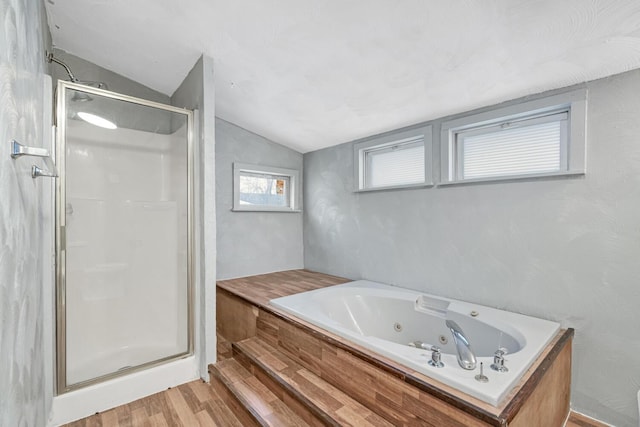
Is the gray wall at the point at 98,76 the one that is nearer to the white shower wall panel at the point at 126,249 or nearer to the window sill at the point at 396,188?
the white shower wall panel at the point at 126,249

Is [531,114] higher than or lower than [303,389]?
higher

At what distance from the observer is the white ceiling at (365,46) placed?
135cm

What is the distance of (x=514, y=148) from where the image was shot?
1979mm

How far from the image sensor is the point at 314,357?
1681 millimetres

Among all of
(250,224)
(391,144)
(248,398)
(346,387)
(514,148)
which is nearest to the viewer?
(346,387)

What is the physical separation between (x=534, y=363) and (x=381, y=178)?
73.4 inches

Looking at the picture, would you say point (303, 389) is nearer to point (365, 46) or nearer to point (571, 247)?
point (571, 247)

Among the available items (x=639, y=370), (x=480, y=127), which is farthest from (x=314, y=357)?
(x=480, y=127)

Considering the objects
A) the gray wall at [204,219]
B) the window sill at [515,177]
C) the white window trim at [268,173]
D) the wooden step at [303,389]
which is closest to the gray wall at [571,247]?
the window sill at [515,177]

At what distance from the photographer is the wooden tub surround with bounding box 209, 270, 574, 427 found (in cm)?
112

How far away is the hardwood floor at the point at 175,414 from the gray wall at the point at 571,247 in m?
0.34

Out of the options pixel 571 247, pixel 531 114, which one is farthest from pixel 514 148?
pixel 571 247

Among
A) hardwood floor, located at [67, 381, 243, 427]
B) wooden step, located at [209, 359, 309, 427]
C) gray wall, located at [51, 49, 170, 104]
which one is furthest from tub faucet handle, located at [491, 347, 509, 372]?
gray wall, located at [51, 49, 170, 104]

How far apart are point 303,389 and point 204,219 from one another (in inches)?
47.0
